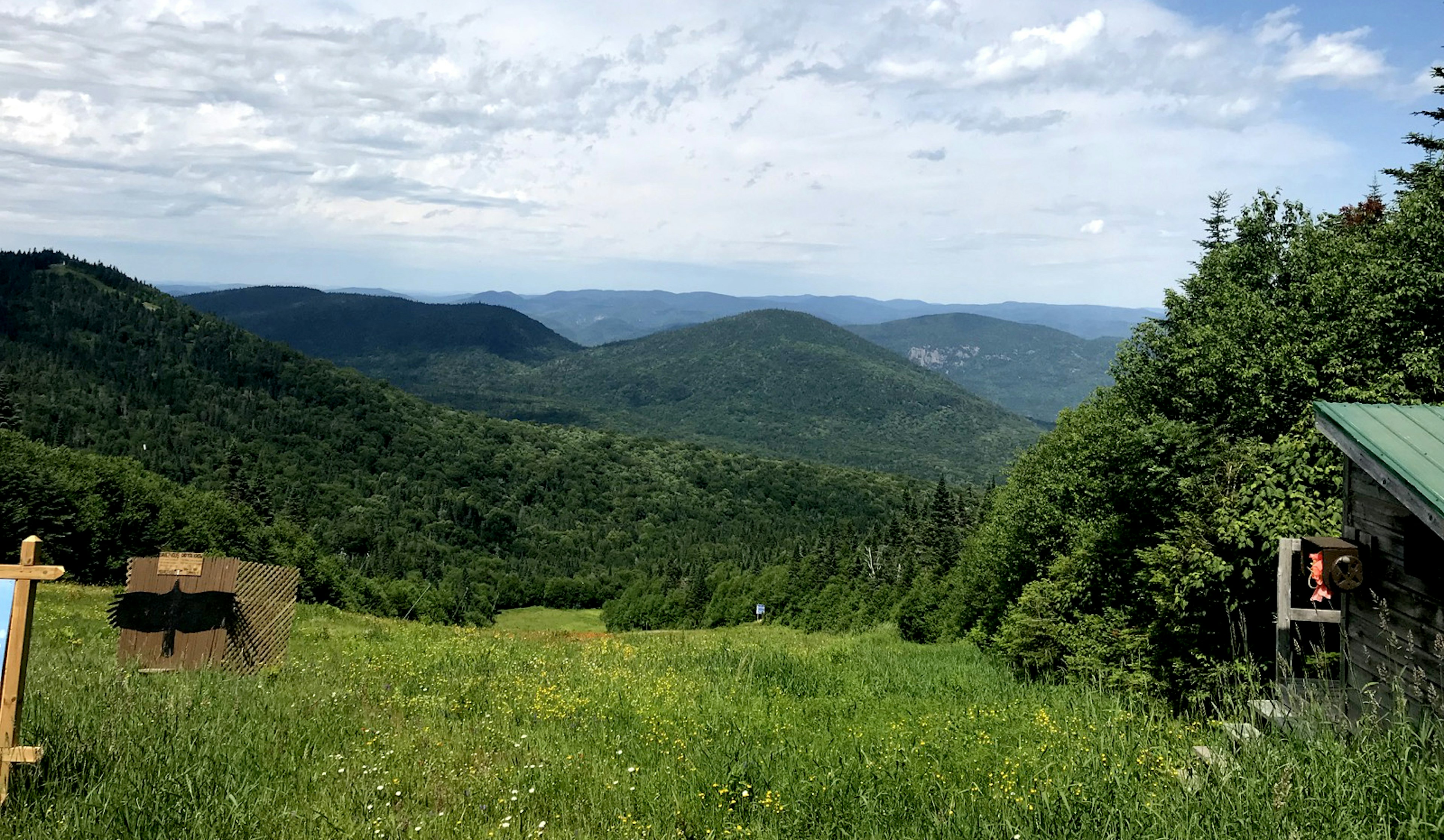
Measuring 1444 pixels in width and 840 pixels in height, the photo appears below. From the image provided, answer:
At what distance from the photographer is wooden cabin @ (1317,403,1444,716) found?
636cm

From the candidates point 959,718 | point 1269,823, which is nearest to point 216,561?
point 959,718

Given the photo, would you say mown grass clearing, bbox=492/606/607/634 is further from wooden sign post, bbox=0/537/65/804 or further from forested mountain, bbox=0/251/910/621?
wooden sign post, bbox=0/537/65/804

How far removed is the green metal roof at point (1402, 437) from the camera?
6.23m

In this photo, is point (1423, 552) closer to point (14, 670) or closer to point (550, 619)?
point (14, 670)

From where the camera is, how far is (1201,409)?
18.5 m

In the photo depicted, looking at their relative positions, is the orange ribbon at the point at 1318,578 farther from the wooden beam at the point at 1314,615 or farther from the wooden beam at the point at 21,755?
the wooden beam at the point at 21,755

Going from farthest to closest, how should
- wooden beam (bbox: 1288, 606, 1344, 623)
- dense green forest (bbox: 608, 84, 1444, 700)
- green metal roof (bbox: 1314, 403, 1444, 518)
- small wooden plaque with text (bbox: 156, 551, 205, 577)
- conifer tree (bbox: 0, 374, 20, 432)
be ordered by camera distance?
conifer tree (bbox: 0, 374, 20, 432) → dense green forest (bbox: 608, 84, 1444, 700) → small wooden plaque with text (bbox: 156, 551, 205, 577) → wooden beam (bbox: 1288, 606, 1344, 623) → green metal roof (bbox: 1314, 403, 1444, 518)

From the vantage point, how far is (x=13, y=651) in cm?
537

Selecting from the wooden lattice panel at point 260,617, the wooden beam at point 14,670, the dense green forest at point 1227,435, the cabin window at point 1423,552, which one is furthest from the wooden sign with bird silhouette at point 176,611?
the cabin window at point 1423,552

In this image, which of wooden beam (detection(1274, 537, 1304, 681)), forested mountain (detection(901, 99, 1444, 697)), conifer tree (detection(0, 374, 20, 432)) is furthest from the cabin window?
conifer tree (detection(0, 374, 20, 432))

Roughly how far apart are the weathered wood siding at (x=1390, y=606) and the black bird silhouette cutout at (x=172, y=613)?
12971 mm

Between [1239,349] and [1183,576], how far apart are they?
4828 millimetres

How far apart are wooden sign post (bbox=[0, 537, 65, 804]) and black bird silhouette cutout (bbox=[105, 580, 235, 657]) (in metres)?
6.03

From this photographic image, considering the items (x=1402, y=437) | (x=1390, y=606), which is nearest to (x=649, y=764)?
(x=1390, y=606)
